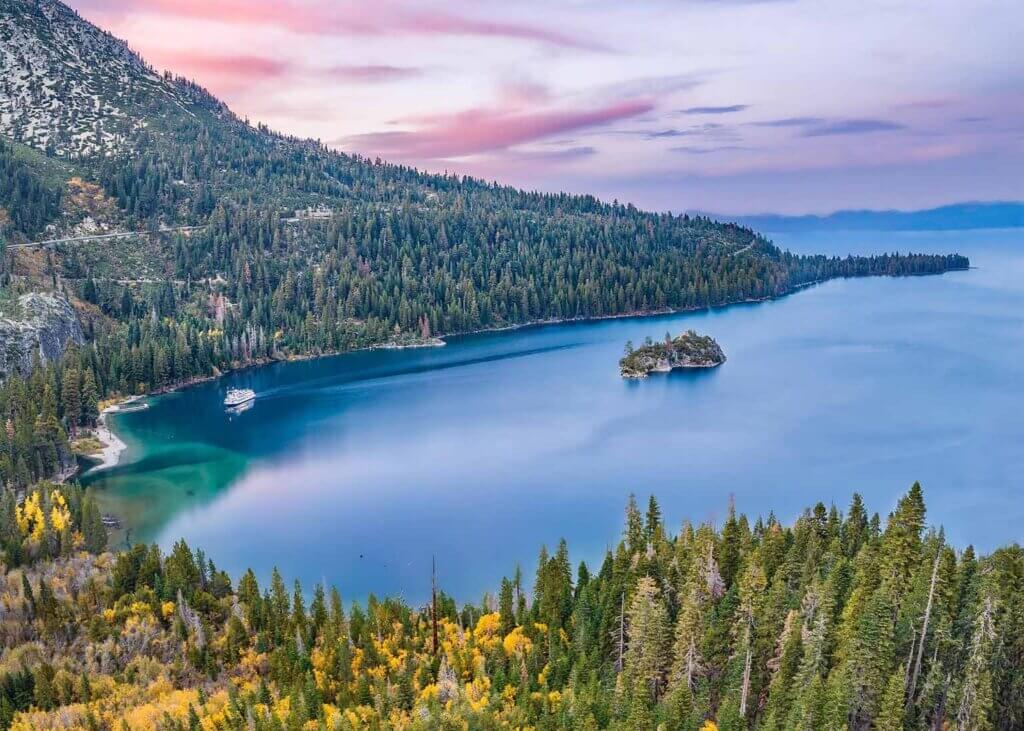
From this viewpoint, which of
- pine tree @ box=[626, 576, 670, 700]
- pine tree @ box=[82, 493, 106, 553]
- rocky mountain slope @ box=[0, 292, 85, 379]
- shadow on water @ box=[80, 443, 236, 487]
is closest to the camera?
pine tree @ box=[626, 576, 670, 700]

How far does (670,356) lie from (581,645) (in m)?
117

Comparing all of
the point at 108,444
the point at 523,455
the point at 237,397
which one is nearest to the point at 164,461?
the point at 108,444

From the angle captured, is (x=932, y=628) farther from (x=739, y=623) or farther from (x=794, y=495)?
(x=794, y=495)

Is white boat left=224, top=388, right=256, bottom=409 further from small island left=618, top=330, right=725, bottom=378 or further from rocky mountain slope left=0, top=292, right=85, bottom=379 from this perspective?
small island left=618, top=330, right=725, bottom=378

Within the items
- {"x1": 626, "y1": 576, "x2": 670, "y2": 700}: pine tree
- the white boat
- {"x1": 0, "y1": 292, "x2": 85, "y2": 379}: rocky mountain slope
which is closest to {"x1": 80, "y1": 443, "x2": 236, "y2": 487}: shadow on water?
the white boat

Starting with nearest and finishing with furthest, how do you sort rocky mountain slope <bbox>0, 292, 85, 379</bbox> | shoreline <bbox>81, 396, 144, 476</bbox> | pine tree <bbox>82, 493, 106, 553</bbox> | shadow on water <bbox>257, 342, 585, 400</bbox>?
pine tree <bbox>82, 493, 106, 553</bbox> → shoreline <bbox>81, 396, 144, 476</bbox> → rocky mountain slope <bbox>0, 292, 85, 379</bbox> → shadow on water <bbox>257, 342, 585, 400</bbox>

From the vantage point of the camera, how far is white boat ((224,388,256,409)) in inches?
5300

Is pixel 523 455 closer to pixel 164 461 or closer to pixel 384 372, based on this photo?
pixel 164 461

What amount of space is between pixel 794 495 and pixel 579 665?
50400mm

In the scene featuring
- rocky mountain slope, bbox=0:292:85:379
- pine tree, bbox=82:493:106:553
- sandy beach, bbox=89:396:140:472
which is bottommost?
pine tree, bbox=82:493:106:553

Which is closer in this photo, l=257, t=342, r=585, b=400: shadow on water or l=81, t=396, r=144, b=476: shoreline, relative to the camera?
l=81, t=396, r=144, b=476: shoreline

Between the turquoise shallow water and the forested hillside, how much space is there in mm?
12911

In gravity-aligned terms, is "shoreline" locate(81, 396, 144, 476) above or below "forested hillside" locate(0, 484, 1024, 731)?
above

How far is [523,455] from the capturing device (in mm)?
110125
